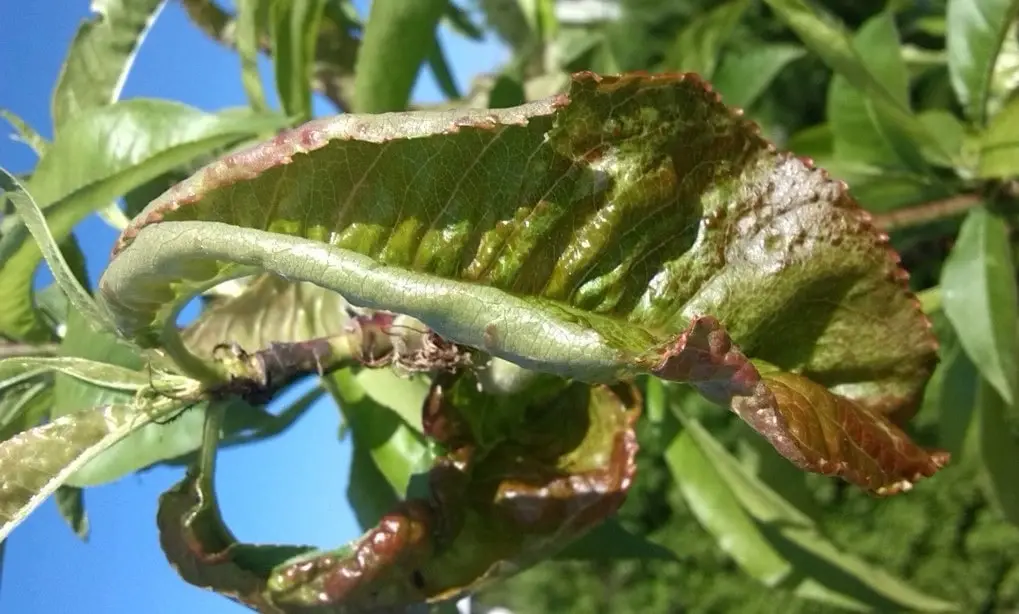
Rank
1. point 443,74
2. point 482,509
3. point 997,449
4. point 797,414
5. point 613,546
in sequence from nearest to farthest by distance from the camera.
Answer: point 797,414 < point 482,509 < point 613,546 < point 997,449 < point 443,74

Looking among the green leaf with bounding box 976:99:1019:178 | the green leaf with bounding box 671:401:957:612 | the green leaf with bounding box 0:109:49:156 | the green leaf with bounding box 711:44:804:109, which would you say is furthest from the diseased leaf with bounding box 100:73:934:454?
the green leaf with bounding box 711:44:804:109

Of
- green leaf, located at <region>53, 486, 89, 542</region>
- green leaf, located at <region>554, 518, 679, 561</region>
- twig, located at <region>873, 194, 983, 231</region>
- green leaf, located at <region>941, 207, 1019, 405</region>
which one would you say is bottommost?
green leaf, located at <region>554, 518, 679, 561</region>

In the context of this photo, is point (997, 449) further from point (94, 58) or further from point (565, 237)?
point (94, 58)

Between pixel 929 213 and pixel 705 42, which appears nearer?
pixel 929 213

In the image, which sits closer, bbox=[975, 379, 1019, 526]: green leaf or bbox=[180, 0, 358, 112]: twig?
bbox=[975, 379, 1019, 526]: green leaf

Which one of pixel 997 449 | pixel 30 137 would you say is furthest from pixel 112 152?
pixel 997 449

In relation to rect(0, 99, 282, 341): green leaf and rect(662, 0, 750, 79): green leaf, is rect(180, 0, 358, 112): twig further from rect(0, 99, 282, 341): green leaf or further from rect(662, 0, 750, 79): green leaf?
rect(0, 99, 282, 341): green leaf
